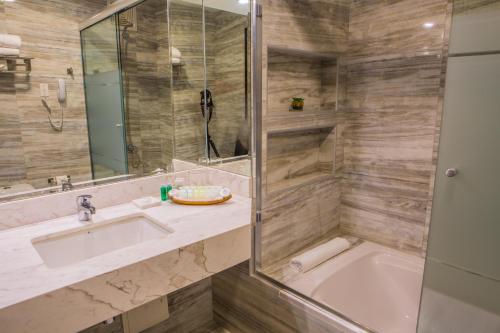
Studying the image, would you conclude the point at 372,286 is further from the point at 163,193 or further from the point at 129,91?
the point at 129,91

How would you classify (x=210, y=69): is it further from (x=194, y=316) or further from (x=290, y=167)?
(x=194, y=316)

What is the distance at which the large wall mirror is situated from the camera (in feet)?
4.63

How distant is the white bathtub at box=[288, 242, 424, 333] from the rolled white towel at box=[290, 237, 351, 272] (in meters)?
0.03

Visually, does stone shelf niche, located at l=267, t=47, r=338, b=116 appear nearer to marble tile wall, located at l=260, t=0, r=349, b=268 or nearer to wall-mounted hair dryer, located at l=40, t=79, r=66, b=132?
marble tile wall, located at l=260, t=0, r=349, b=268

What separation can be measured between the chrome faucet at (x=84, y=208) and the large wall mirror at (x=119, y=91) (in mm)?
112

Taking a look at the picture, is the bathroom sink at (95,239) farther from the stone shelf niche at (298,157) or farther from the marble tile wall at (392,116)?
the marble tile wall at (392,116)

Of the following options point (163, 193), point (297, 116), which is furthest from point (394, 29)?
point (163, 193)

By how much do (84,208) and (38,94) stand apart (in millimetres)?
544

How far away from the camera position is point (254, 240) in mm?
1691

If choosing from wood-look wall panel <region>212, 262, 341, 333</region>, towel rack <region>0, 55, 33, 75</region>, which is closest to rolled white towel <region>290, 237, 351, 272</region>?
wood-look wall panel <region>212, 262, 341, 333</region>

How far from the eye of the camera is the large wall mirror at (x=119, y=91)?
1.41 meters

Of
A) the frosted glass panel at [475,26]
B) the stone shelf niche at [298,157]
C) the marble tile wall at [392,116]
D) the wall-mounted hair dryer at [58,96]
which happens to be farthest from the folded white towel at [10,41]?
the marble tile wall at [392,116]

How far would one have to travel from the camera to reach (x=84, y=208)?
4.99ft

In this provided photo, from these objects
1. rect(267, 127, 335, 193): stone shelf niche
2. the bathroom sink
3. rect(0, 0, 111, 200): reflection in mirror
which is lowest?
the bathroom sink
